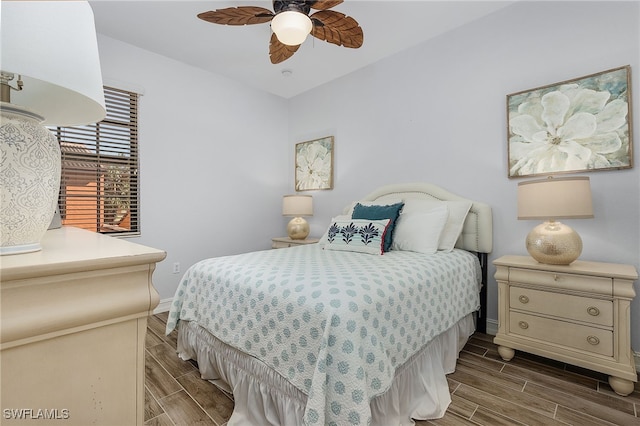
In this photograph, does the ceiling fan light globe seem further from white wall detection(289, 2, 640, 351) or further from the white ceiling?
white wall detection(289, 2, 640, 351)

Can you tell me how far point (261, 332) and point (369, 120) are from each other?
2.80 meters

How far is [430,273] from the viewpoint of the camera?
6.10 feet

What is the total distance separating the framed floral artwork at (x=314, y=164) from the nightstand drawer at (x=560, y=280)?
7.77ft

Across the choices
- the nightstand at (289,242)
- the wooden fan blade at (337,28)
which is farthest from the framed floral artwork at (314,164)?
the wooden fan blade at (337,28)

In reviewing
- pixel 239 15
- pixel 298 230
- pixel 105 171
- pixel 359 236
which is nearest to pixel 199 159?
pixel 105 171

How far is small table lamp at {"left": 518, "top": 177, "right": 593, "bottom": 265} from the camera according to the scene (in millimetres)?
1843

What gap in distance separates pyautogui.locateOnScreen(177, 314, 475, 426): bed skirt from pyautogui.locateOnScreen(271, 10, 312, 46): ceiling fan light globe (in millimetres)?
1979

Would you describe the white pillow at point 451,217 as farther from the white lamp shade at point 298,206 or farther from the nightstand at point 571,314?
the white lamp shade at point 298,206

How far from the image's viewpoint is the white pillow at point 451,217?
2485mm

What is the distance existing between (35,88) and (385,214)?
2304mm

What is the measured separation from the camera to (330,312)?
4.01ft

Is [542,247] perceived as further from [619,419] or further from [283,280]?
[283,280]

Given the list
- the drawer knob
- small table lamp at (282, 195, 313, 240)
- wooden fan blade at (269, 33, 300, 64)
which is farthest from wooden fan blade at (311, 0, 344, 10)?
the drawer knob

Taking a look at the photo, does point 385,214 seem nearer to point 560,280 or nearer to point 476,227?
point 476,227
